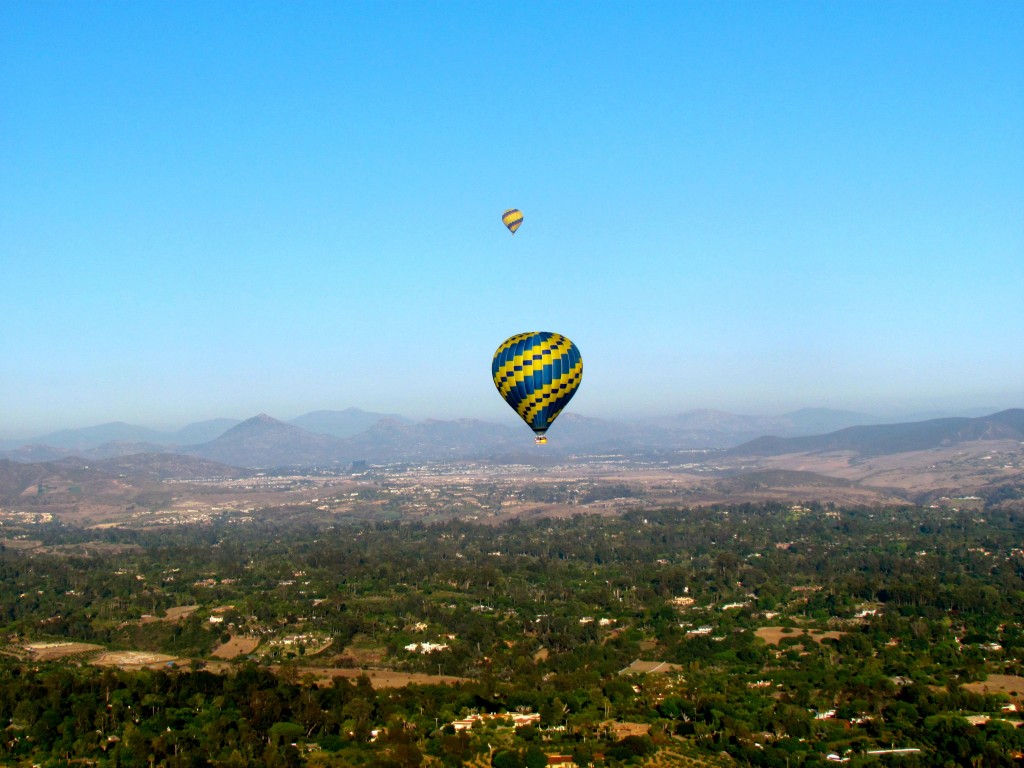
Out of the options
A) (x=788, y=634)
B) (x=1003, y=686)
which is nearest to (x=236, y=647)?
(x=788, y=634)

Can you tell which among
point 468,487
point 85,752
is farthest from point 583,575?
point 468,487

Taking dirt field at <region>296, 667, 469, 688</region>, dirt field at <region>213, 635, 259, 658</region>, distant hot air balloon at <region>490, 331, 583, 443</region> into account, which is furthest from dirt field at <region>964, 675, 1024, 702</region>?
dirt field at <region>213, 635, 259, 658</region>

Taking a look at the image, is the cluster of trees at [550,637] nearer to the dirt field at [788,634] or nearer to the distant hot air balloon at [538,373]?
the dirt field at [788,634]

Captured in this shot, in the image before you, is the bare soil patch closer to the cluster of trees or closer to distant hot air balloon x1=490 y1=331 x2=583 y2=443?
the cluster of trees

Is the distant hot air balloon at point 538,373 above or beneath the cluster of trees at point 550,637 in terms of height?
above

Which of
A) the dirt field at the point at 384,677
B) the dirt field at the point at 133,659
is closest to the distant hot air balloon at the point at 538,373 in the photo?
Result: the dirt field at the point at 384,677

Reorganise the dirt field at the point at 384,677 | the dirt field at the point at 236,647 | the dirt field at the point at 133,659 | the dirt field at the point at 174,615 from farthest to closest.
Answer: the dirt field at the point at 174,615 < the dirt field at the point at 236,647 < the dirt field at the point at 133,659 < the dirt field at the point at 384,677

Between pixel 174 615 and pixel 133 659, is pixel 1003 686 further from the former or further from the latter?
pixel 174 615
